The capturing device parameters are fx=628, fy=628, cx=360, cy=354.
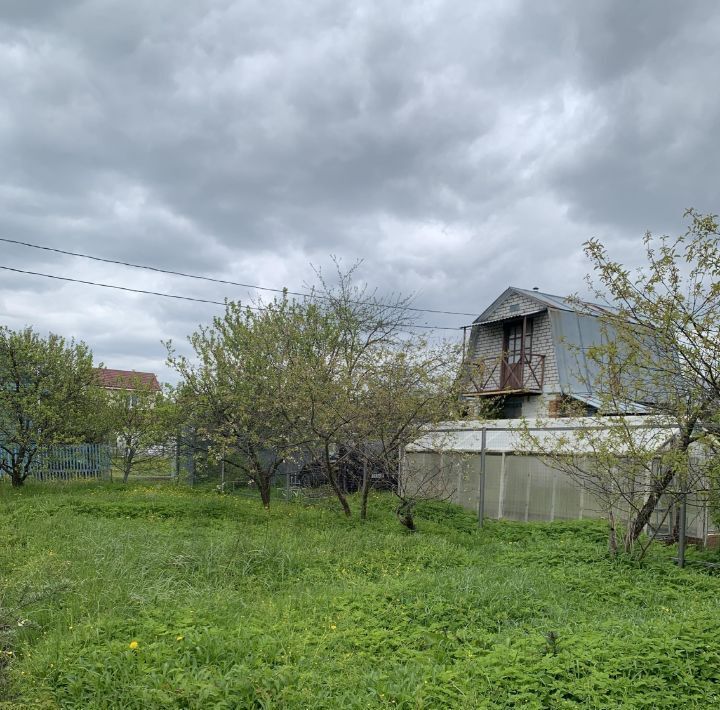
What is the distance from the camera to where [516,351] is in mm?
20688

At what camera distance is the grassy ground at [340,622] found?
11.9ft

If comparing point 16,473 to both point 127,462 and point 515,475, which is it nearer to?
point 127,462

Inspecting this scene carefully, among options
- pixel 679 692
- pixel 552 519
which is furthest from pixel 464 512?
pixel 679 692

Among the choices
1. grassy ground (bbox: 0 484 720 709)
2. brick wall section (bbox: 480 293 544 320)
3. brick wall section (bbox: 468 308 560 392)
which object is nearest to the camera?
grassy ground (bbox: 0 484 720 709)

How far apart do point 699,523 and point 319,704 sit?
25.6 feet

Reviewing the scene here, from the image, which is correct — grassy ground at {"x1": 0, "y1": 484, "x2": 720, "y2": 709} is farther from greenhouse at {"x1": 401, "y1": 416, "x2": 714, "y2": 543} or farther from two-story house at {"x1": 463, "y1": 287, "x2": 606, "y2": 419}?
two-story house at {"x1": 463, "y1": 287, "x2": 606, "y2": 419}

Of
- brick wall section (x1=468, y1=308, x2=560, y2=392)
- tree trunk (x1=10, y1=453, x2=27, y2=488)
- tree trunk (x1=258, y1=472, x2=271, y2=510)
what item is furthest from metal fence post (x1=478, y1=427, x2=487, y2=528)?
tree trunk (x1=10, y1=453, x2=27, y2=488)

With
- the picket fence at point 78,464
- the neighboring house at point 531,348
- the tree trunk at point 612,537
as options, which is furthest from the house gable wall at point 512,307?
the picket fence at point 78,464

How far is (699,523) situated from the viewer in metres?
9.27

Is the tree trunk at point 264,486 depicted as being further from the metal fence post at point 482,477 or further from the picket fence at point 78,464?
the picket fence at point 78,464

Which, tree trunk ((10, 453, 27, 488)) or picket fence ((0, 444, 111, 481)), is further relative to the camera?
picket fence ((0, 444, 111, 481))

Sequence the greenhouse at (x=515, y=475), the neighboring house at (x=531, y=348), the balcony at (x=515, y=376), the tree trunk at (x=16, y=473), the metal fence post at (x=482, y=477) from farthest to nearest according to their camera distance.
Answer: the balcony at (x=515, y=376) → the neighboring house at (x=531, y=348) → the tree trunk at (x=16, y=473) → the metal fence post at (x=482, y=477) → the greenhouse at (x=515, y=475)

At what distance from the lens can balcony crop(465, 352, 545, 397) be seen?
64.4 ft

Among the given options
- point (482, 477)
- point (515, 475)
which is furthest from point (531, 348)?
point (482, 477)
